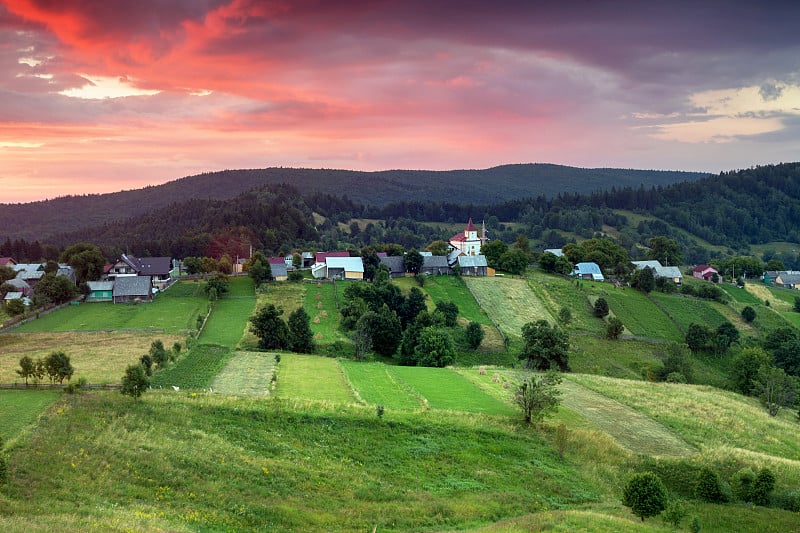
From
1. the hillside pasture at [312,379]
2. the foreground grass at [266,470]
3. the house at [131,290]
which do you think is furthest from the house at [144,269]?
the foreground grass at [266,470]

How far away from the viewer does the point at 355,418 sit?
35469 mm

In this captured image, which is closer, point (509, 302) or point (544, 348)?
point (544, 348)

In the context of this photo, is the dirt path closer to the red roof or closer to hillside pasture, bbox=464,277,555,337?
hillside pasture, bbox=464,277,555,337

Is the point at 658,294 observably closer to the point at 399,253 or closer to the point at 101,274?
the point at 399,253

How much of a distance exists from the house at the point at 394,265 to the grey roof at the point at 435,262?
3569 mm

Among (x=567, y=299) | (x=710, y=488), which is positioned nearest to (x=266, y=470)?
(x=710, y=488)

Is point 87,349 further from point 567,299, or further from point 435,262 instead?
point 567,299

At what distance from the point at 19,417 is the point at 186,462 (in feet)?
30.9

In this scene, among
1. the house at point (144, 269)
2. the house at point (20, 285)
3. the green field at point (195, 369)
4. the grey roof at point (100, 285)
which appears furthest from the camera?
the house at point (144, 269)

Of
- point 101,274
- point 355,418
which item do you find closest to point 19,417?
point 355,418

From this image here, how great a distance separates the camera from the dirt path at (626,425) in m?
37.6

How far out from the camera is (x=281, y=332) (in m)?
60.3

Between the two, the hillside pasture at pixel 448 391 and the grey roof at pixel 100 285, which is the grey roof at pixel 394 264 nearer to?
the grey roof at pixel 100 285

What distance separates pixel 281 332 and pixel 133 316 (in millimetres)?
21164
